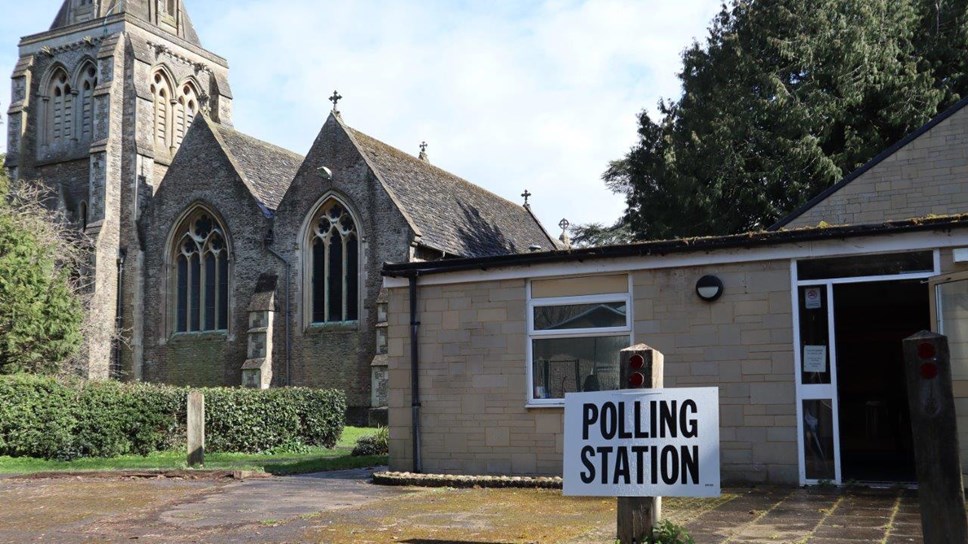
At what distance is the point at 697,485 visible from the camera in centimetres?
702

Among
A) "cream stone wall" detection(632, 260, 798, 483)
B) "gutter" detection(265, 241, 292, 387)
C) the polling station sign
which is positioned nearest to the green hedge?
"gutter" detection(265, 241, 292, 387)

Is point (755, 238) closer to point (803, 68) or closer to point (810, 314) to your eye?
point (810, 314)

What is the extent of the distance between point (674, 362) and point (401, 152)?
25.4 meters

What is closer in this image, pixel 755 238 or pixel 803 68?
pixel 755 238

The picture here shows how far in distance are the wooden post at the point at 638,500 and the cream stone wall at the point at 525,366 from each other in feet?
17.1

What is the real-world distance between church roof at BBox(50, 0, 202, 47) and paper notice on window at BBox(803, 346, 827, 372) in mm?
37777

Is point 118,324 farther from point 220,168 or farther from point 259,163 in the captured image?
point 259,163

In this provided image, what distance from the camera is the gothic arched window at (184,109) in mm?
43531

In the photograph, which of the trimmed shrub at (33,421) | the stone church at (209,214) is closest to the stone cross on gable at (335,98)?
the stone church at (209,214)

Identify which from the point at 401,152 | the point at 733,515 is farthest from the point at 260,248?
the point at 733,515

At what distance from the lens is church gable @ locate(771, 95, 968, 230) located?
1909 centimetres

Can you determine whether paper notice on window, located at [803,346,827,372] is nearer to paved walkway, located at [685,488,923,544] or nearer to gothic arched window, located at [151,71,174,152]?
paved walkway, located at [685,488,923,544]

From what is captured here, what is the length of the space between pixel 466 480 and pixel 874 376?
30.2 ft

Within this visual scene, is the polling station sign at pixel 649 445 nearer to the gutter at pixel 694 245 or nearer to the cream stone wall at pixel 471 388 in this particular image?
the gutter at pixel 694 245
